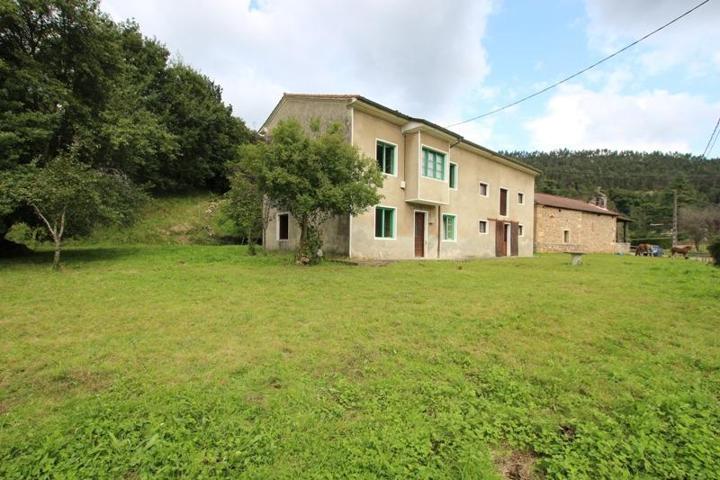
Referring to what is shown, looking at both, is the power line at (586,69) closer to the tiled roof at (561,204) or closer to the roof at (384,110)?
the roof at (384,110)

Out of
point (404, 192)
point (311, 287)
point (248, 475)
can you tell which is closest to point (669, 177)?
point (404, 192)

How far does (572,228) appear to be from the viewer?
1227 inches

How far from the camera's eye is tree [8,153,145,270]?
32.8 feet

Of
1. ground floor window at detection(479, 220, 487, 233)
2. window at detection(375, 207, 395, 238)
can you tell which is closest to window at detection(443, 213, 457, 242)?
ground floor window at detection(479, 220, 487, 233)

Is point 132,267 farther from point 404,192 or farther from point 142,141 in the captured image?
point 404,192

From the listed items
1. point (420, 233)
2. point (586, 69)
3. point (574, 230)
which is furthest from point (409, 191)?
point (574, 230)

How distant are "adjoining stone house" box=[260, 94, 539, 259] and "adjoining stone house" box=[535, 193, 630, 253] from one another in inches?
361

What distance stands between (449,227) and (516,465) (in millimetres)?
16781

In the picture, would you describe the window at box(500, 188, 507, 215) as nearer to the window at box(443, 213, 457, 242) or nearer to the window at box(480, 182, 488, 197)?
the window at box(480, 182, 488, 197)

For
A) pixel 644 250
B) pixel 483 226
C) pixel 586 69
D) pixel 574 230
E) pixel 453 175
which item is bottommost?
Result: pixel 644 250

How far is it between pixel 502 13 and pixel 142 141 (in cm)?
1363

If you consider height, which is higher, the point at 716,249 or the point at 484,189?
the point at 484,189

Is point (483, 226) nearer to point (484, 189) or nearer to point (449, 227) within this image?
point (484, 189)

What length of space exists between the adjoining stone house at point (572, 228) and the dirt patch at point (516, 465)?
29412mm
